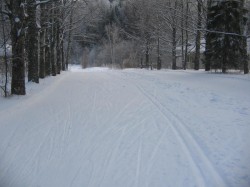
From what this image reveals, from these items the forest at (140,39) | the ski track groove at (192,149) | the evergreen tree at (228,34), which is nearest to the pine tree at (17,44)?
the forest at (140,39)

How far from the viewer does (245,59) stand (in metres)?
21.4

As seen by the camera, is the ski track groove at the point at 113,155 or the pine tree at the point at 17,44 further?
the pine tree at the point at 17,44

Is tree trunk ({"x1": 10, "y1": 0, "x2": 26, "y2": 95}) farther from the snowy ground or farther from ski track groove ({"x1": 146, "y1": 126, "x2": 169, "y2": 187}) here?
ski track groove ({"x1": 146, "y1": 126, "x2": 169, "y2": 187})

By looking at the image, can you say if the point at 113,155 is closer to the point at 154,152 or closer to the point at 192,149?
the point at 154,152

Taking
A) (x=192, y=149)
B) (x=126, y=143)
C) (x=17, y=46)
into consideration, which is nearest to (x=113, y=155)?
(x=126, y=143)

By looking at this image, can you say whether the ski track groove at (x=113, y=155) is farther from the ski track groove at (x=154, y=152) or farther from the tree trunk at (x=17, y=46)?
the tree trunk at (x=17, y=46)

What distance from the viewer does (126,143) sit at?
678 centimetres

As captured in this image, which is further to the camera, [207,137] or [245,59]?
[245,59]

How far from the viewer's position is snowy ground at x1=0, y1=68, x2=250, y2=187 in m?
5.23

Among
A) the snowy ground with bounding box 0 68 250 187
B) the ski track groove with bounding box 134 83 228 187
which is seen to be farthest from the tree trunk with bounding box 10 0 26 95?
the ski track groove with bounding box 134 83 228 187

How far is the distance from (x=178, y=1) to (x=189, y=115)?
98.1ft

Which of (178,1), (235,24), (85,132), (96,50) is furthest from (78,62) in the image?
(85,132)

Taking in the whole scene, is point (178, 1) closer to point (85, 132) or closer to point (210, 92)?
point (210, 92)

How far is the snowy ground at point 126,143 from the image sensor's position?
523 cm
